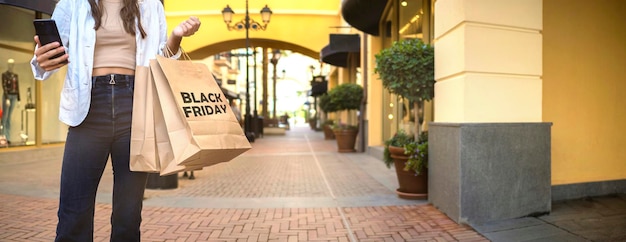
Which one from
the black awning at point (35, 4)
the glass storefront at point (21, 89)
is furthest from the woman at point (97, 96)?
the glass storefront at point (21, 89)

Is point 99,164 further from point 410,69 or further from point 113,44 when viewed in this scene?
point 410,69

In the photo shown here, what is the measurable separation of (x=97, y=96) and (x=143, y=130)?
27 cm

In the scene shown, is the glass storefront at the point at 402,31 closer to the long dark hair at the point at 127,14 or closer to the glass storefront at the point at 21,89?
the long dark hair at the point at 127,14

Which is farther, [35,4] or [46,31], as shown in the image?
[35,4]

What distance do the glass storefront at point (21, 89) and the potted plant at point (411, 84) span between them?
25.5 ft

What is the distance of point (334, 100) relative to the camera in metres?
12.7

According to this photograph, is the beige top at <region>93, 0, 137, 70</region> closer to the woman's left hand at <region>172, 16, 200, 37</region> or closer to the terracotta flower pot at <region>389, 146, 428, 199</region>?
the woman's left hand at <region>172, 16, 200, 37</region>

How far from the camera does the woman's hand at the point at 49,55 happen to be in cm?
188

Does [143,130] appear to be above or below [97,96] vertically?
below

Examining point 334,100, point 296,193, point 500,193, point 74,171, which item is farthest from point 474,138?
Result: point 334,100

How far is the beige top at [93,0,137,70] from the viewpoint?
81.4 inches

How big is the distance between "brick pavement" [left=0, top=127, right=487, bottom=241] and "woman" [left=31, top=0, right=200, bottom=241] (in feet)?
6.14

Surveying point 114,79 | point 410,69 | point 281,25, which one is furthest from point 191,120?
point 281,25

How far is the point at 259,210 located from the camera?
16.3 feet
